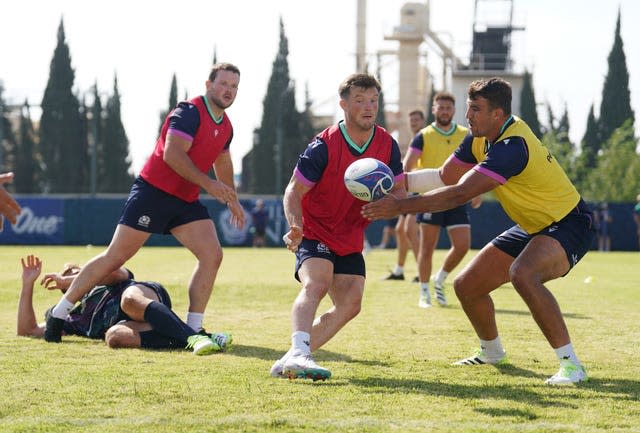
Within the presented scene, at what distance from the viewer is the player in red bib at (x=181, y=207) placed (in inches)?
330

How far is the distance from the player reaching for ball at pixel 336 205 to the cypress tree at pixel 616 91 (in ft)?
205

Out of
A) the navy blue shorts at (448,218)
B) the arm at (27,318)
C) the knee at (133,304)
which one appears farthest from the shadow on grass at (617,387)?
the navy blue shorts at (448,218)

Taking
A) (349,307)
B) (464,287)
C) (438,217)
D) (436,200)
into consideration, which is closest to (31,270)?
(349,307)

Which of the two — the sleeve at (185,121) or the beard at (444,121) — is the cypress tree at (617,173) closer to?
the beard at (444,121)

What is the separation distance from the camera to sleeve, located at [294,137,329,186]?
22.6 feet

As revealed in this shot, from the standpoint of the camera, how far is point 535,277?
262 inches

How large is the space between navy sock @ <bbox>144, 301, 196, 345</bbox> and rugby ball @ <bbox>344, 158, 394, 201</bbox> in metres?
2.19

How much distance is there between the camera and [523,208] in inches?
270

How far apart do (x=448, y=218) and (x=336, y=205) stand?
231 inches

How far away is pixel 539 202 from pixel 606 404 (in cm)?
157

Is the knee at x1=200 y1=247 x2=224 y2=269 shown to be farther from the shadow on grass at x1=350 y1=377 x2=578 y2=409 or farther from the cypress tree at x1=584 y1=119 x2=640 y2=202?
the cypress tree at x1=584 y1=119 x2=640 y2=202

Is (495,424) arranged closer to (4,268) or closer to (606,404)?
(606,404)

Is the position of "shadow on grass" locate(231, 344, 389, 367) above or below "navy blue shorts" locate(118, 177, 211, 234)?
below

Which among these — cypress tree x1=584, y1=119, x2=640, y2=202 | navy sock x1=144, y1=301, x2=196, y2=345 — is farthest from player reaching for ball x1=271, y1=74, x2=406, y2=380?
cypress tree x1=584, y1=119, x2=640, y2=202
